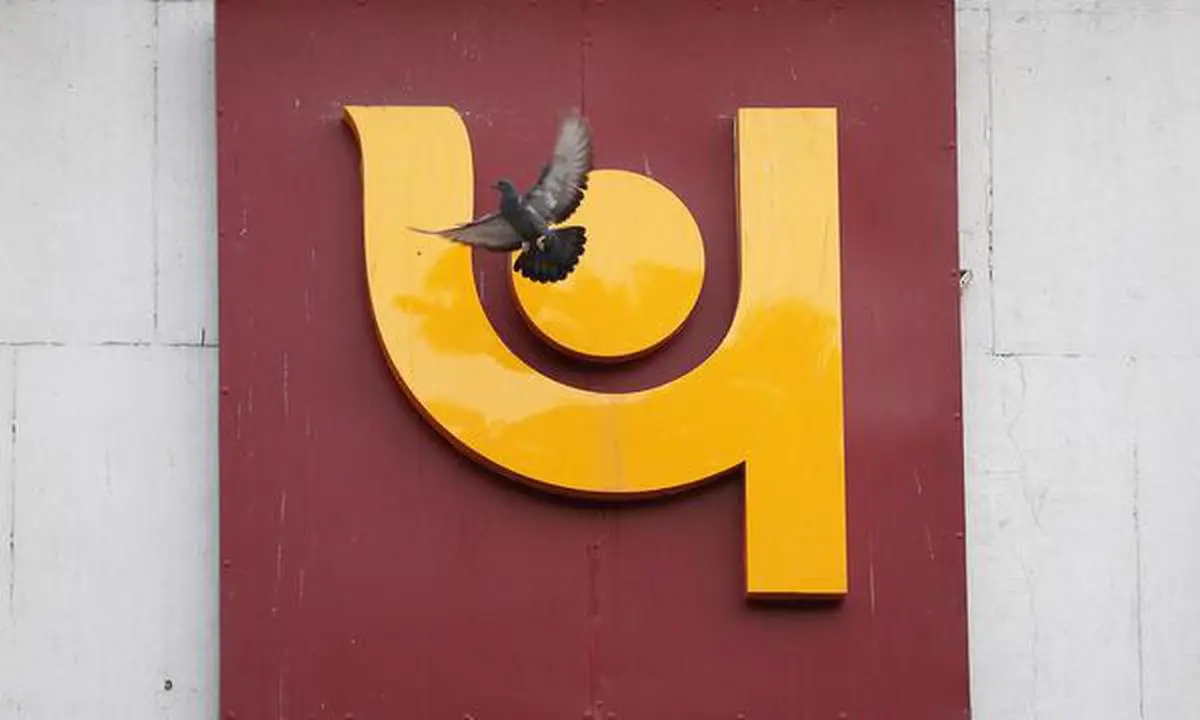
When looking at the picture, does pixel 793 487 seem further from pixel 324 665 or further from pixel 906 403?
pixel 324 665

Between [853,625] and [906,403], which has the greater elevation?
[906,403]

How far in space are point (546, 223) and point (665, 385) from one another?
2.56 ft

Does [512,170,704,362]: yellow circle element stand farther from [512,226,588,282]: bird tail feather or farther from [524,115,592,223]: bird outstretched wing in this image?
[524,115,592,223]: bird outstretched wing

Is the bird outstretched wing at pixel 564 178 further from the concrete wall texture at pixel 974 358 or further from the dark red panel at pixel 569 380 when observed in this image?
the concrete wall texture at pixel 974 358

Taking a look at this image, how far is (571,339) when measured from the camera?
11.5 m

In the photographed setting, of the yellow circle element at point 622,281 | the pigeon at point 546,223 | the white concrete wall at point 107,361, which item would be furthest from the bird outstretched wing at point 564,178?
the white concrete wall at point 107,361

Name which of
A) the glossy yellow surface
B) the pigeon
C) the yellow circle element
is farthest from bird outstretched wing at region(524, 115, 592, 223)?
the glossy yellow surface

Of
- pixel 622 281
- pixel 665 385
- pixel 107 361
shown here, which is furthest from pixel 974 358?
pixel 107 361

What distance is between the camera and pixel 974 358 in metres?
11.9

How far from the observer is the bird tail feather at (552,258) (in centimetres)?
1123

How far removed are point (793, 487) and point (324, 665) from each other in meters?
1.81

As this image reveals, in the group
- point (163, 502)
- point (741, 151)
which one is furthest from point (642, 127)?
point (163, 502)

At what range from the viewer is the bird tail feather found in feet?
36.9

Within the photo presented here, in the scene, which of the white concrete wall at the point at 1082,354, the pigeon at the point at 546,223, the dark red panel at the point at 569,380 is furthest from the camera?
the white concrete wall at the point at 1082,354
